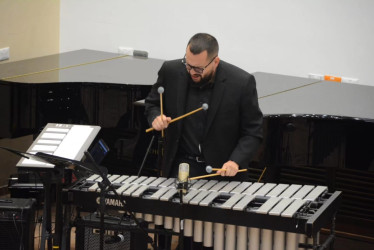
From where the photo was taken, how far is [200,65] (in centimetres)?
372

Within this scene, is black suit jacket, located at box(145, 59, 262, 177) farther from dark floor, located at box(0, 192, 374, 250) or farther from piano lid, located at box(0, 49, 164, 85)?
piano lid, located at box(0, 49, 164, 85)

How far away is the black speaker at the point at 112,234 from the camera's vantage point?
3.95 m

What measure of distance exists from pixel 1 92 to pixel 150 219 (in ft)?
6.28

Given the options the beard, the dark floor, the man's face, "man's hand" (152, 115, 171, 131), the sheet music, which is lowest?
the dark floor

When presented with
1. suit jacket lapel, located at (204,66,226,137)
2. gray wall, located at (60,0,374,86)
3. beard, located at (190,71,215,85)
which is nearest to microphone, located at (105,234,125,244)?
suit jacket lapel, located at (204,66,226,137)

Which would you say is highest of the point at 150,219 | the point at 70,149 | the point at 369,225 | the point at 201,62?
the point at 201,62

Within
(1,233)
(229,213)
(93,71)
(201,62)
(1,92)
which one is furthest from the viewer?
(93,71)

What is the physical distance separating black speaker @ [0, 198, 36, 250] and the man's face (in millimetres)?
1225

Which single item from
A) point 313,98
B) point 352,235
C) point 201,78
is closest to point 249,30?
point 313,98

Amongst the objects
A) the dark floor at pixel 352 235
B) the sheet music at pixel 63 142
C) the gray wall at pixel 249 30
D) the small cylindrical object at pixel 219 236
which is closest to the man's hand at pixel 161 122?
the sheet music at pixel 63 142

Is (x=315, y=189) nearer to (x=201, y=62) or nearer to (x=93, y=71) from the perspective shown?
(x=201, y=62)

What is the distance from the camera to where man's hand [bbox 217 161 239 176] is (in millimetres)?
3670

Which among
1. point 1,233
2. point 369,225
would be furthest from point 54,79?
point 369,225

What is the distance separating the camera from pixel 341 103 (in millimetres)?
5363
